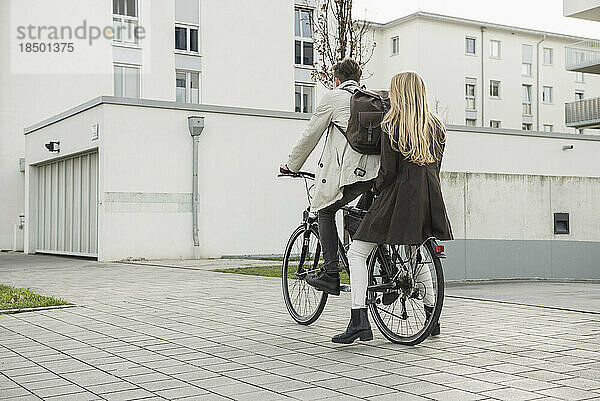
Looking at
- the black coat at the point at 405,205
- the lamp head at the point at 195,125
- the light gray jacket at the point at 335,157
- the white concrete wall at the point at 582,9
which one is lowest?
the black coat at the point at 405,205

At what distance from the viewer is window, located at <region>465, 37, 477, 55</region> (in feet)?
175

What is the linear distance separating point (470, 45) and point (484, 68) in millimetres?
1792

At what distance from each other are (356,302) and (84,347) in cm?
199

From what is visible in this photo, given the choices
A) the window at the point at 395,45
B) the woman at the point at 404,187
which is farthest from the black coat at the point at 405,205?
the window at the point at 395,45

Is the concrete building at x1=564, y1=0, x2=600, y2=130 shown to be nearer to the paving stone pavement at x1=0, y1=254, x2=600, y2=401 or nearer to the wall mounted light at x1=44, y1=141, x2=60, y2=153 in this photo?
the wall mounted light at x1=44, y1=141, x2=60, y2=153

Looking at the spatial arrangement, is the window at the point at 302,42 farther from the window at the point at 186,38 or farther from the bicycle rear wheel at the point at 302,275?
the bicycle rear wheel at the point at 302,275

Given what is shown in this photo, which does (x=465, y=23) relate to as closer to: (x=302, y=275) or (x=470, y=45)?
(x=470, y=45)

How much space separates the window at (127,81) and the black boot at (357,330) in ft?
82.9

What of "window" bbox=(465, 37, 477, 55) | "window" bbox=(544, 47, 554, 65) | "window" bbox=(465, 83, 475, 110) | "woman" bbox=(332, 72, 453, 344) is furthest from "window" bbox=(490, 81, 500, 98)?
"woman" bbox=(332, 72, 453, 344)

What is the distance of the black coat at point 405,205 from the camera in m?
5.53

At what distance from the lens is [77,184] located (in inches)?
832

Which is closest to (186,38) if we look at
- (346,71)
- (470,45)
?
(346,71)

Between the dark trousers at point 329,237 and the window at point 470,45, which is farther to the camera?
the window at point 470,45

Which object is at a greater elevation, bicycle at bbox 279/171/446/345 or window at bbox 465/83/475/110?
window at bbox 465/83/475/110
